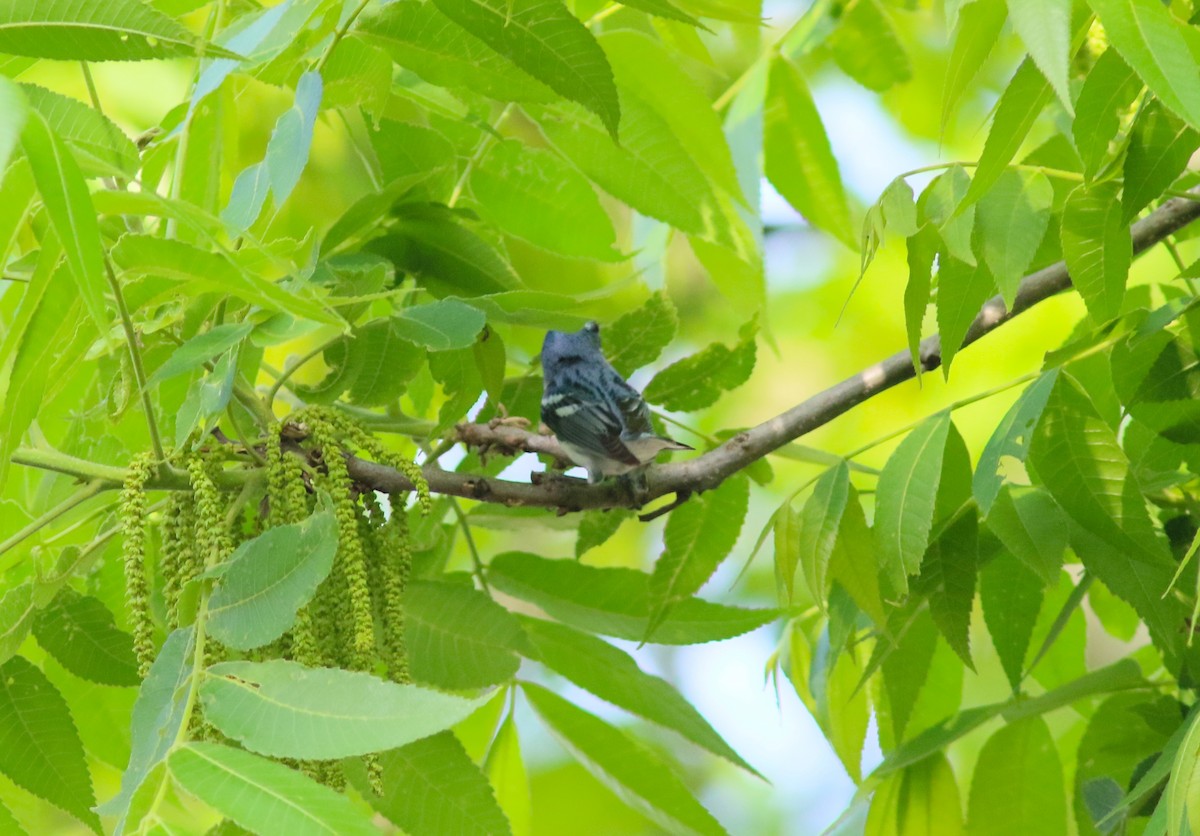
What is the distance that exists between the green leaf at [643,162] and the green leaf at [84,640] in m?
1.08

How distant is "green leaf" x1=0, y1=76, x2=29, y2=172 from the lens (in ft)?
3.53

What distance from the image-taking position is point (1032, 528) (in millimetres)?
1799

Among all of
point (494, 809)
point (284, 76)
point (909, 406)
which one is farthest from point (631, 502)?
point (909, 406)

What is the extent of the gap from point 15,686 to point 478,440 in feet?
2.55

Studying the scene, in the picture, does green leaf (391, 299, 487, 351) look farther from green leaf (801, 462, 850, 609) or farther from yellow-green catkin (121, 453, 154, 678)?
green leaf (801, 462, 850, 609)

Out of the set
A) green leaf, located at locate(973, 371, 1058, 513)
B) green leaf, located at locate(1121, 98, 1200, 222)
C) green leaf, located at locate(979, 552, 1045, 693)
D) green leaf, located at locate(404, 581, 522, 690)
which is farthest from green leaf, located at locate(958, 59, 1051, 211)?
green leaf, located at locate(404, 581, 522, 690)

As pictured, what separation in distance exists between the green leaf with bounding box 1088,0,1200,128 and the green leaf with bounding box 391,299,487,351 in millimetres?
851

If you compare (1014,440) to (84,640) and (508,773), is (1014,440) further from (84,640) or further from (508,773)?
(84,640)

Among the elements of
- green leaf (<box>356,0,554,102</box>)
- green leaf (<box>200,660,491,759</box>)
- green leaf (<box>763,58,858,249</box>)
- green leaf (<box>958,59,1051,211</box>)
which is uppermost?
green leaf (<box>763,58,858,249</box>)

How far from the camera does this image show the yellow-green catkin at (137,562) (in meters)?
1.50

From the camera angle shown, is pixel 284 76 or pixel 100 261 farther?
pixel 284 76

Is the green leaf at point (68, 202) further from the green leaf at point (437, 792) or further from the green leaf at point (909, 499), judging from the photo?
the green leaf at point (909, 499)

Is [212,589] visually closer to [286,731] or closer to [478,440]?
[286,731]

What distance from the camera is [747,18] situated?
1.82m
